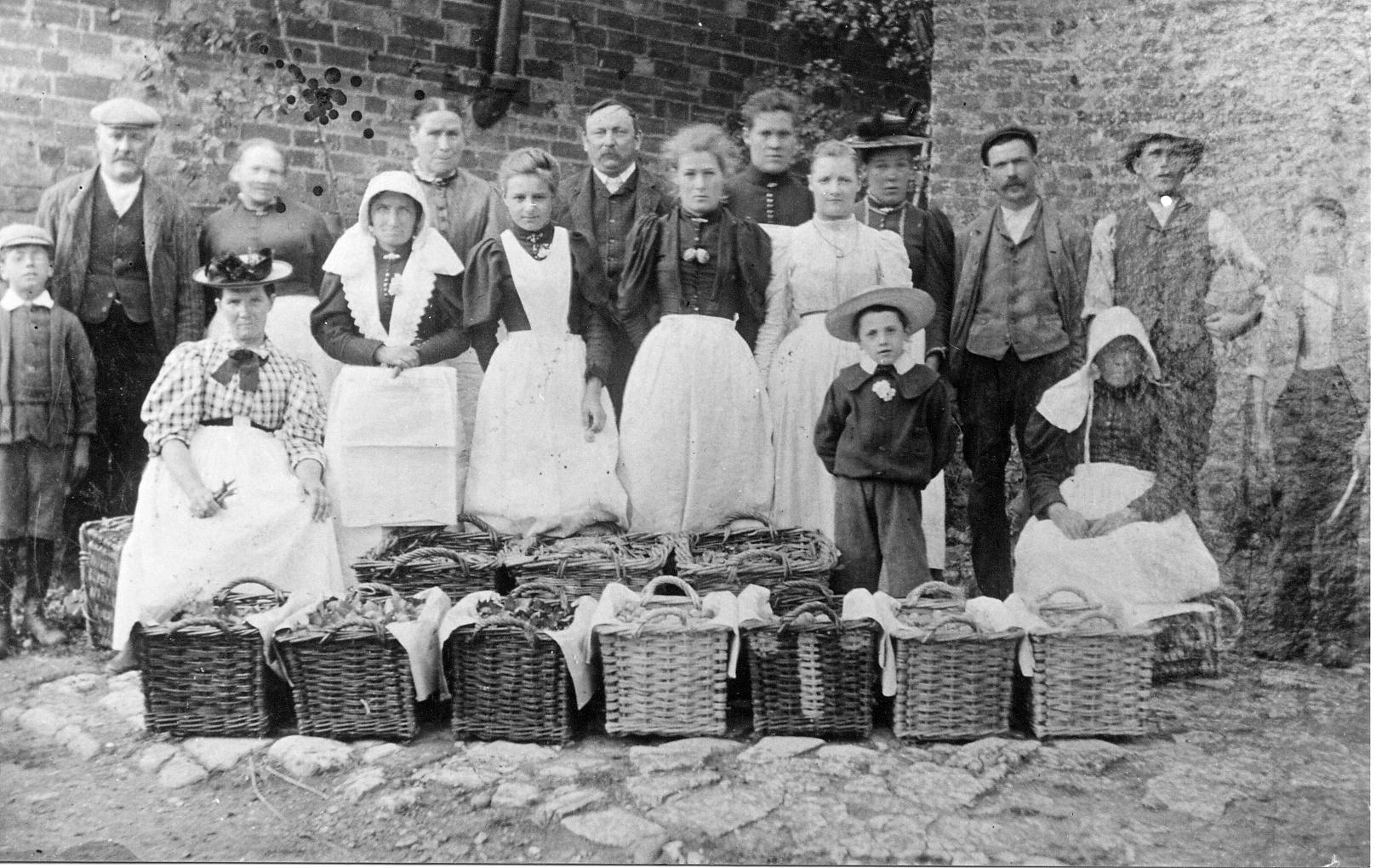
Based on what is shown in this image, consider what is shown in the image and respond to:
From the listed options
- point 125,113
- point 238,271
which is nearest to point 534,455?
point 238,271

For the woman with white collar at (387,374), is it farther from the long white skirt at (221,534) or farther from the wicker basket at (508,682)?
the wicker basket at (508,682)

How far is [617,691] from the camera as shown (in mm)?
4199

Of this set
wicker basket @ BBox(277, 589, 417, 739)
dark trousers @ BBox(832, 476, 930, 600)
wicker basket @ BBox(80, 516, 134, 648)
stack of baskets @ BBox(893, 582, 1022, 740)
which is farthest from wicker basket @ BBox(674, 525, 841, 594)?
wicker basket @ BBox(80, 516, 134, 648)

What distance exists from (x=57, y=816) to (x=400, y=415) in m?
1.74

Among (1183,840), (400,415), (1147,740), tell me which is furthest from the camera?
(400,415)

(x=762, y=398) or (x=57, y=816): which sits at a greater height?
(x=762, y=398)

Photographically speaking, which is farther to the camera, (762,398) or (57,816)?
(762,398)

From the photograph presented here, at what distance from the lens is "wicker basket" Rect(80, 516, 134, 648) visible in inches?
177

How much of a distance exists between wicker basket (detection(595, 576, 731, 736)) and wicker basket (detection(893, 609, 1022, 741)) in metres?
0.60

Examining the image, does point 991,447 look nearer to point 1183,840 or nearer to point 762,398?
point 762,398

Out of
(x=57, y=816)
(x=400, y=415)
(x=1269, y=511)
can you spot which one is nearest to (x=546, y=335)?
(x=400, y=415)

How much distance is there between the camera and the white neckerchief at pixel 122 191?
4535 millimetres

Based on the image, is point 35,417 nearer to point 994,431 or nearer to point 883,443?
point 883,443

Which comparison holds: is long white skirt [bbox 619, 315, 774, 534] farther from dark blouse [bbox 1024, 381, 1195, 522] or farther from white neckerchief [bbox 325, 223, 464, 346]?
dark blouse [bbox 1024, 381, 1195, 522]
